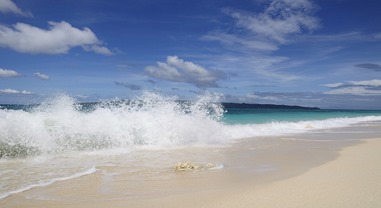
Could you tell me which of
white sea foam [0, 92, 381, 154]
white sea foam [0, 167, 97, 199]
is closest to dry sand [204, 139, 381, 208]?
white sea foam [0, 167, 97, 199]

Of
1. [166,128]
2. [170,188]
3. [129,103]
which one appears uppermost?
[129,103]

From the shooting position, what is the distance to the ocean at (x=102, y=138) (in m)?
7.30

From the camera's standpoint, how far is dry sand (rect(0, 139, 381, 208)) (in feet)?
15.6

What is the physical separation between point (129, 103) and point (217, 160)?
638 centimetres

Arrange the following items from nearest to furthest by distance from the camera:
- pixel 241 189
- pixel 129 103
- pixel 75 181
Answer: pixel 241 189 < pixel 75 181 < pixel 129 103

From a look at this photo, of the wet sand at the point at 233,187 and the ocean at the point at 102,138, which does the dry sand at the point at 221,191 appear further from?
the ocean at the point at 102,138

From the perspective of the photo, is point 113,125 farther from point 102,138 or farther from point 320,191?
point 320,191

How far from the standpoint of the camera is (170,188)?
5777 millimetres

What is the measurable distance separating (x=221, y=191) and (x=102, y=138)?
6.99m

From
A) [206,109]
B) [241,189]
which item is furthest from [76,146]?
[241,189]

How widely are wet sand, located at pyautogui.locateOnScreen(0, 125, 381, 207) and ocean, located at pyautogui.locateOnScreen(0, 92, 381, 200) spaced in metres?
0.41

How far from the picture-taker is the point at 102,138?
38.1 ft

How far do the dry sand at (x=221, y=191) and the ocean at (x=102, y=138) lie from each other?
0.62 meters

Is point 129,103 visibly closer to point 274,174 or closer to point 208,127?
point 208,127
